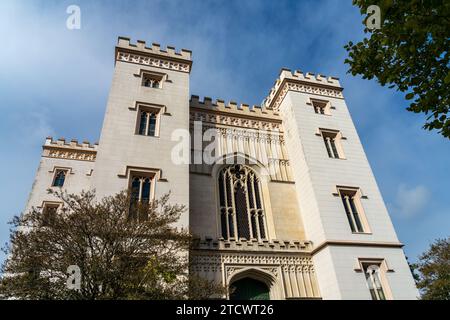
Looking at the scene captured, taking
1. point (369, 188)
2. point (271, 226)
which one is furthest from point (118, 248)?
point (369, 188)

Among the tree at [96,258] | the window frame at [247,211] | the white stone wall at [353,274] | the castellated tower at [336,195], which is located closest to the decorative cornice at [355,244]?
the castellated tower at [336,195]

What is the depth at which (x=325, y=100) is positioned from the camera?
58.2ft

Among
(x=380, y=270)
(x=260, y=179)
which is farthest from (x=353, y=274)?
(x=260, y=179)

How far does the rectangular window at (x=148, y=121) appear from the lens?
13812 millimetres

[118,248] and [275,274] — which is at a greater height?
[275,274]

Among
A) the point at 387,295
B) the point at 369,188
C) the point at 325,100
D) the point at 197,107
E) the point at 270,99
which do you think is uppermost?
the point at 270,99

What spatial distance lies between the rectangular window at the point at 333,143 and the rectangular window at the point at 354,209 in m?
2.22

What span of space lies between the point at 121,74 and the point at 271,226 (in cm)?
1087

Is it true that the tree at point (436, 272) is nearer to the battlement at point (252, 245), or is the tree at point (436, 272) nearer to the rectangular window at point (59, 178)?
the battlement at point (252, 245)

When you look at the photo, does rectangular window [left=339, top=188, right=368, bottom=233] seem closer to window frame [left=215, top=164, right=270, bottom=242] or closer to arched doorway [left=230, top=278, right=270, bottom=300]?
window frame [left=215, top=164, right=270, bottom=242]

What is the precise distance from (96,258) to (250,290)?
7.34 m

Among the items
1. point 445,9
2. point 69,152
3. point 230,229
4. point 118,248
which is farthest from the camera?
point 69,152

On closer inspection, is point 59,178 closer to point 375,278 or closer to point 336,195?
point 336,195
